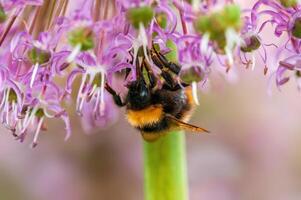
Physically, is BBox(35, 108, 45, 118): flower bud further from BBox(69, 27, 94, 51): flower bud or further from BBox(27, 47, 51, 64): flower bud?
BBox(69, 27, 94, 51): flower bud

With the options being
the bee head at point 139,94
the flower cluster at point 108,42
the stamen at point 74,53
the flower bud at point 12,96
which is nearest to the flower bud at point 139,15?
the flower cluster at point 108,42

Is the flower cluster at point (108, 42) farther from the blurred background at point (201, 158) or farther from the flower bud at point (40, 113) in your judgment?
the blurred background at point (201, 158)

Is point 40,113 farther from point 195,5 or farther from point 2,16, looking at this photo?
point 195,5

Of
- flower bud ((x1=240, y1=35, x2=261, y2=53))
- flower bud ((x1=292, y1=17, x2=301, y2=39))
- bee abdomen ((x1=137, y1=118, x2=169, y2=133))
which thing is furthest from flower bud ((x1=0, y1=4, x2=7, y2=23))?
flower bud ((x1=292, y1=17, x2=301, y2=39))

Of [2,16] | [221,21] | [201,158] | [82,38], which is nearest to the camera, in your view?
[221,21]

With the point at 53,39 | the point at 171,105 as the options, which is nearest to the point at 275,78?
the point at 171,105

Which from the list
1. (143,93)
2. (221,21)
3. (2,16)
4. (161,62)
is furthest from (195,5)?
(2,16)
